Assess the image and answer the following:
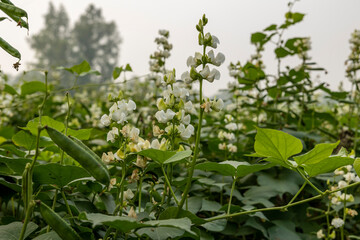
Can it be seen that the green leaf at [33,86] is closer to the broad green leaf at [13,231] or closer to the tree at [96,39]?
the broad green leaf at [13,231]

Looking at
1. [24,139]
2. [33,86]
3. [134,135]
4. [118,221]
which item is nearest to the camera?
[118,221]

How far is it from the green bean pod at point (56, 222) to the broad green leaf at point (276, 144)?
516mm

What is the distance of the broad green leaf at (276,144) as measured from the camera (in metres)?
0.93

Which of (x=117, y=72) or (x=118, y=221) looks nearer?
(x=118, y=221)

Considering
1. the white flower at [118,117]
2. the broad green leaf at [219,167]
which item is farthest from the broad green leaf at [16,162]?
the broad green leaf at [219,167]

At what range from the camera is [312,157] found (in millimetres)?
973

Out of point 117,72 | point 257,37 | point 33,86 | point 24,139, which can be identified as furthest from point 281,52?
point 24,139

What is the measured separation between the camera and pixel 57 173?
0.94 metres

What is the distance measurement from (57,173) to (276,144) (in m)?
0.59

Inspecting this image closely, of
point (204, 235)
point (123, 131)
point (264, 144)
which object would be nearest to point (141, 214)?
point (123, 131)

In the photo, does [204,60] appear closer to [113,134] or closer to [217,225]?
[113,134]

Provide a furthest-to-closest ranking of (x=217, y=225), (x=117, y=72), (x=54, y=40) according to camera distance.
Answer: (x=54, y=40), (x=117, y=72), (x=217, y=225)

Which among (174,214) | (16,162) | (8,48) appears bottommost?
(174,214)

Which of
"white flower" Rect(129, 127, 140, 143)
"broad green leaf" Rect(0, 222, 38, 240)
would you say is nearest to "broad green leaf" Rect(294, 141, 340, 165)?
"white flower" Rect(129, 127, 140, 143)
